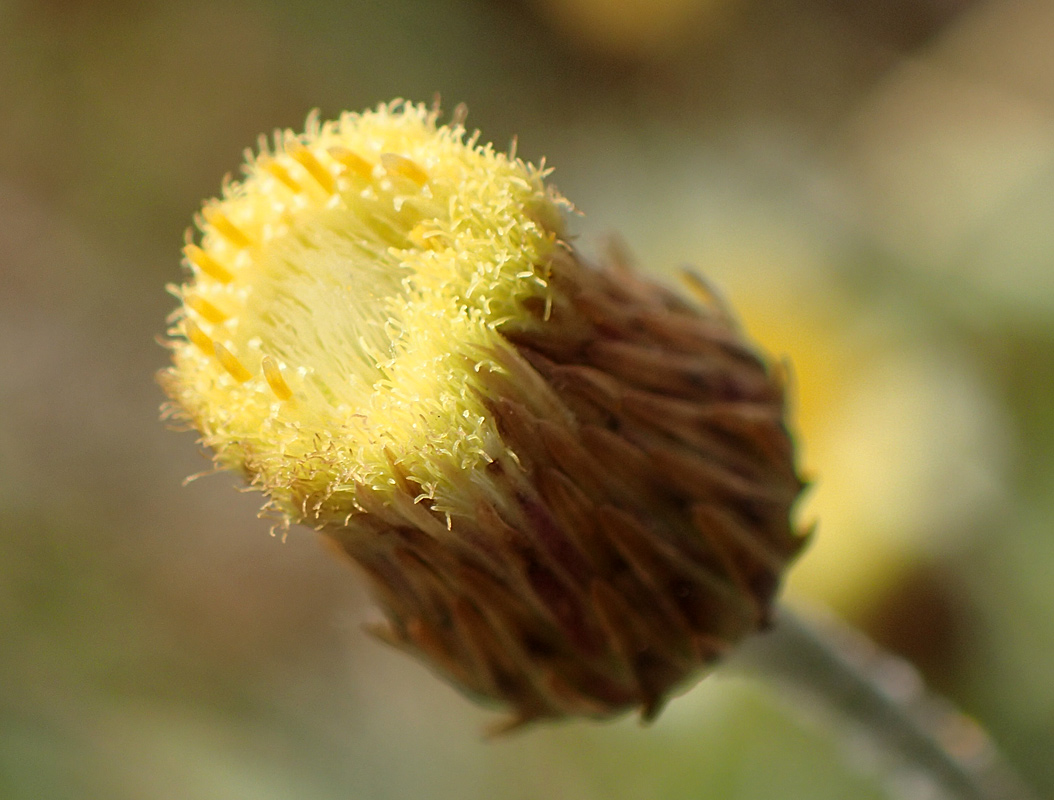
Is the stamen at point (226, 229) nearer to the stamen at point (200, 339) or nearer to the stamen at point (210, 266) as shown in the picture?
the stamen at point (210, 266)

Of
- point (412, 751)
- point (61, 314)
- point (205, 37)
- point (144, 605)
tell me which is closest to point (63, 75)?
point (205, 37)

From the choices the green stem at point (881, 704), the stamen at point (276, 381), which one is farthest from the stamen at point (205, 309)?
the green stem at point (881, 704)

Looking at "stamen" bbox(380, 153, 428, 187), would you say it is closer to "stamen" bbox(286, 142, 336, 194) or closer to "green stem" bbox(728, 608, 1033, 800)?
"stamen" bbox(286, 142, 336, 194)

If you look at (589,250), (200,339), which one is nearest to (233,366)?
(200,339)

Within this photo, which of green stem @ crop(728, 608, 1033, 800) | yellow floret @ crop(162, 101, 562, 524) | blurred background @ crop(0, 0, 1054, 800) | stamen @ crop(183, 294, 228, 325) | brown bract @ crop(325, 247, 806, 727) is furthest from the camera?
blurred background @ crop(0, 0, 1054, 800)

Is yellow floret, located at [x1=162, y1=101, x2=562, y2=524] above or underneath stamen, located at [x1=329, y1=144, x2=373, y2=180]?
underneath

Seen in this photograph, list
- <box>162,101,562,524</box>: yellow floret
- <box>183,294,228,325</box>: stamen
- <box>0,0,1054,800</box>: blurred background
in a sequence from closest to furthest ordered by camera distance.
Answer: <box>162,101,562,524</box>: yellow floret, <box>183,294,228,325</box>: stamen, <box>0,0,1054,800</box>: blurred background

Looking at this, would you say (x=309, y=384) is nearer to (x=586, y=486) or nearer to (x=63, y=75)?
(x=586, y=486)

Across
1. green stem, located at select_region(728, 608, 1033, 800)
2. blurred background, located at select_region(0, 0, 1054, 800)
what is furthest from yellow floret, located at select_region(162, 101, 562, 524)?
green stem, located at select_region(728, 608, 1033, 800)
